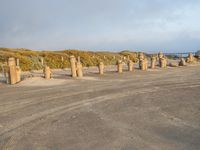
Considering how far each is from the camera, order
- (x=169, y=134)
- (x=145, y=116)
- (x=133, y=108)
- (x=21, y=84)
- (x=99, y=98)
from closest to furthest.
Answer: (x=169, y=134)
(x=145, y=116)
(x=133, y=108)
(x=99, y=98)
(x=21, y=84)

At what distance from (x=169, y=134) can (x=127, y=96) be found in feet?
18.3

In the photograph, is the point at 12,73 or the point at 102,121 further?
the point at 12,73

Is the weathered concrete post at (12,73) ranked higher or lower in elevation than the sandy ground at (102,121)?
higher

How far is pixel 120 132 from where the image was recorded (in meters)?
7.04

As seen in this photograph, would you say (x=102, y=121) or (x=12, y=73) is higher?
(x=12, y=73)

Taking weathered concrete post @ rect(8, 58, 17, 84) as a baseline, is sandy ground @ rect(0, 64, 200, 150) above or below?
below

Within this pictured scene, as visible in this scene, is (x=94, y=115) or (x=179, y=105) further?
(x=179, y=105)

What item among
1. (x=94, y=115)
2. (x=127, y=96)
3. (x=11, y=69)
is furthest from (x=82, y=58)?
(x=94, y=115)

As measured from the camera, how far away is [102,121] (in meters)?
8.20

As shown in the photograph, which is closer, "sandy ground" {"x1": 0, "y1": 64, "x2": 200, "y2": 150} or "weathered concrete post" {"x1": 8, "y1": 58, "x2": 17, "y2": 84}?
"sandy ground" {"x1": 0, "y1": 64, "x2": 200, "y2": 150}

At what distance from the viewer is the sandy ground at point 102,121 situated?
6305 millimetres

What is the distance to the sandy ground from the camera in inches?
248

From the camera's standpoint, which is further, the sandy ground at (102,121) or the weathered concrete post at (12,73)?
the weathered concrete post at (12,73)

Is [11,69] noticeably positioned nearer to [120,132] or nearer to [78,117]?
[78,117]
